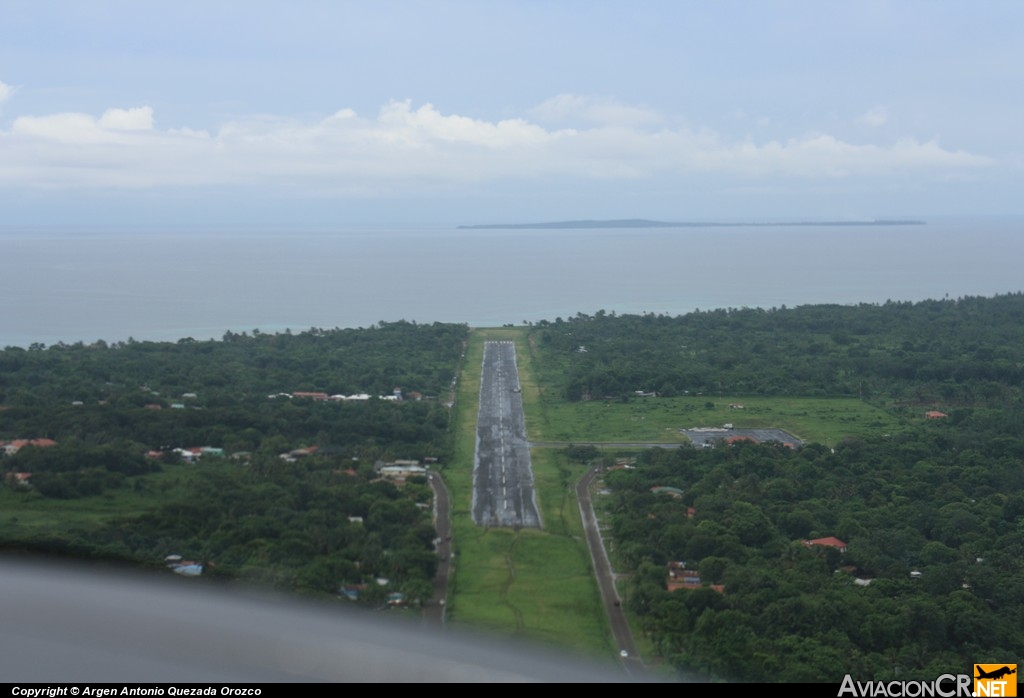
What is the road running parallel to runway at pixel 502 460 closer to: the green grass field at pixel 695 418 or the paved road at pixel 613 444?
the paved road at pixel 613 444

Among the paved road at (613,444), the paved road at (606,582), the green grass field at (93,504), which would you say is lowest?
the paved road at (613,444)

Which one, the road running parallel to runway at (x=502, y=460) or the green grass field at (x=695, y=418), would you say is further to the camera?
the green grass field at (x=695, y=418)

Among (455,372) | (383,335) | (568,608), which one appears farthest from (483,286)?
(568,608)

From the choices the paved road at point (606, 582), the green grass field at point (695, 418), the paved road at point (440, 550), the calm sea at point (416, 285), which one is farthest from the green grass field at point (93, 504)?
the calm sea at point (416, 285)

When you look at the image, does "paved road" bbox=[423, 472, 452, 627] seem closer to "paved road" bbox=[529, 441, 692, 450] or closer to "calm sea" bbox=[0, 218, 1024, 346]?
"paved road" bbox=[529, 441, 692, 450]

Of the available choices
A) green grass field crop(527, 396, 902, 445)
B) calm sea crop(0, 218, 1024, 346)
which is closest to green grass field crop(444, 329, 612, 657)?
green grass field crop(527, 396, 902, 445)

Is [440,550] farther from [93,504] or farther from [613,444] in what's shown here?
[613,444]
